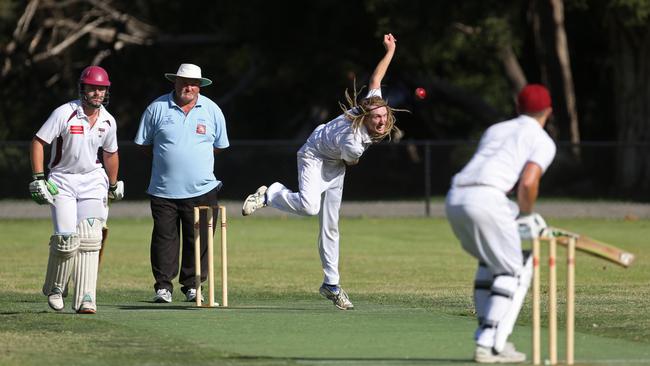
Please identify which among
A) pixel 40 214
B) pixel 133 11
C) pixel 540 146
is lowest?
pixel 40 214

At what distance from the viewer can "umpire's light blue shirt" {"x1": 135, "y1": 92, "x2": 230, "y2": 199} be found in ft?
39.4

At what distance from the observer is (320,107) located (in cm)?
4203

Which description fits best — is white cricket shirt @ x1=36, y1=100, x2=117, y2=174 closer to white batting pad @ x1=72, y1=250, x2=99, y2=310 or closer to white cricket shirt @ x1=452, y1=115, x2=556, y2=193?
white batting pad @ x1=72, y1=250, x2=99, y2=310

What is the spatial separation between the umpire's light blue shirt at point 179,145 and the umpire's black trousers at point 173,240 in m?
0.08

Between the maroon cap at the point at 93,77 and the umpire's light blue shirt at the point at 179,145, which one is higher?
the maroon cap at the point at 93,77

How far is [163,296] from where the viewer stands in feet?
39.3

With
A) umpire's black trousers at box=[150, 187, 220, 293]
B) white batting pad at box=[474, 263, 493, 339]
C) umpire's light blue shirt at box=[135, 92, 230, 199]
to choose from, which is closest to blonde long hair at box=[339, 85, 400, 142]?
umpire's light blue shirt at box=[135, 92, 230, 199]

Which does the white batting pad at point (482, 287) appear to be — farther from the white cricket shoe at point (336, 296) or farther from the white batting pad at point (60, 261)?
the white batting pad at point (60, 261)

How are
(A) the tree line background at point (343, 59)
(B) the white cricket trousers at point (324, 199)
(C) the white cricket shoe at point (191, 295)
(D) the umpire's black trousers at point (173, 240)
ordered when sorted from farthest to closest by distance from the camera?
(A) the tree line background at point (343, 59) → (C) the white cricket shoe at point (191, 295) → (D) the umpire's black trousers at point (173, 240) → (B) the white cricket trousers at point (324, 199)

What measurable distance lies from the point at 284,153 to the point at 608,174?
7.40 meters

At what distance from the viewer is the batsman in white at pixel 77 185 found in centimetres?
1044

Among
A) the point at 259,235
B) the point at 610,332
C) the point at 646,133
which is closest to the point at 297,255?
the point at 259,235

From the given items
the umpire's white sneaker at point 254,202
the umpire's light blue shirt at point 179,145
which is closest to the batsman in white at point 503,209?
the umpire's white sneaker at point 254,202

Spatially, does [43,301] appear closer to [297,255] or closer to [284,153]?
[297,255]
